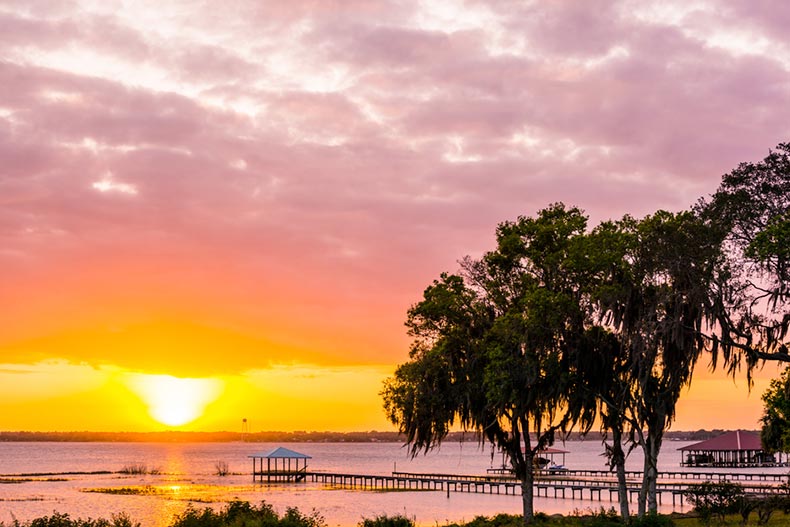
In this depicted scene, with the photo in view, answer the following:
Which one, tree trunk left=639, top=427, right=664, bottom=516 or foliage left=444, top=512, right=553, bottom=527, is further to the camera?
foliage left=444, top=512, right=553, bottom=527

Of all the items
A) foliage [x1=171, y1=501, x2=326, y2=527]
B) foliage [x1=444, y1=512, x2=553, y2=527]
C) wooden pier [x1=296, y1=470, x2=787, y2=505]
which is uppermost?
foliage [x1=171, y1=501, x2=326, y2=527]

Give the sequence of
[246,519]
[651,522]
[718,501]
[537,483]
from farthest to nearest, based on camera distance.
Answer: [537,483] → [718,501] → [246,519] → [651,522]

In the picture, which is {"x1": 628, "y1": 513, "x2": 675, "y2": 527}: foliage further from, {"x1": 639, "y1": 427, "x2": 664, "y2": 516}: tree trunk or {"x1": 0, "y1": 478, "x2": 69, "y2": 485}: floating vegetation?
{"x1": 0, "y1": 478, "x2": 69, "y2": 485}: floating vegetation

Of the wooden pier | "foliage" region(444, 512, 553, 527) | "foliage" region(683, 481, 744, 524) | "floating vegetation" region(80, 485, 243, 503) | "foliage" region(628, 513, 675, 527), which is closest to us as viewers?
"foliage" region(628, 513, 675, 527)

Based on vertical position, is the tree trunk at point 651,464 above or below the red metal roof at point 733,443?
above

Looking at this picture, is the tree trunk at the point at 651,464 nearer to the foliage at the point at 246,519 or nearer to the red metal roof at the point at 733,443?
the foliage at the point at 246,519

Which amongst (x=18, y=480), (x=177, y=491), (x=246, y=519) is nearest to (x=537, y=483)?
(x=177, y=491)

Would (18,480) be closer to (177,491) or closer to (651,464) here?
(177,491)

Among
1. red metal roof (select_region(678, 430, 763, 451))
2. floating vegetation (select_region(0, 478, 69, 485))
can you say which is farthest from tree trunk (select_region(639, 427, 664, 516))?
floating vegetation (select_region(0, 478, 69, 485))

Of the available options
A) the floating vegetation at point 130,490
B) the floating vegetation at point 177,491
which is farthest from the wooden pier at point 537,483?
the floating vegetation at point 130,490

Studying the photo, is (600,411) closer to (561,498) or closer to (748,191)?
(748,191)

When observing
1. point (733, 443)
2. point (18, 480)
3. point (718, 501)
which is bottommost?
point (18, 480)

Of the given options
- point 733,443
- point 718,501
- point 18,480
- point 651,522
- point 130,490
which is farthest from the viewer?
point 733,443

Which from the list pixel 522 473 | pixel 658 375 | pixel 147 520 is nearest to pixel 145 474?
pixel 147 520
